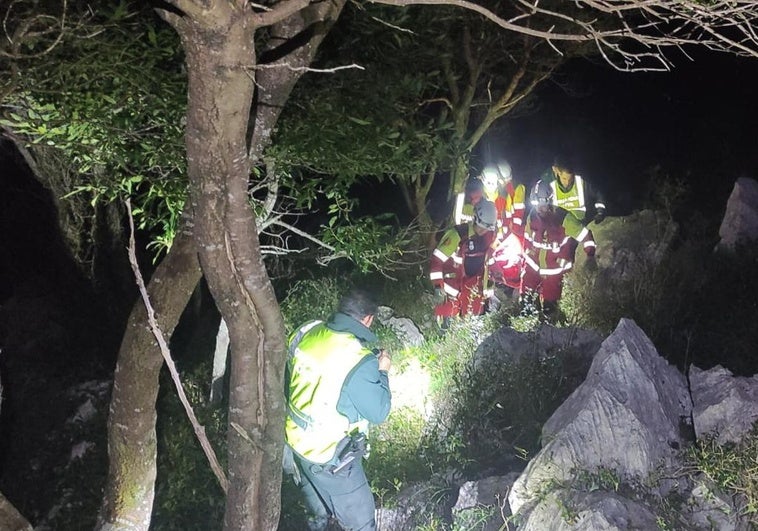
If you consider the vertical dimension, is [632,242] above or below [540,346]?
above

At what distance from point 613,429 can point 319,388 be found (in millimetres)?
1730

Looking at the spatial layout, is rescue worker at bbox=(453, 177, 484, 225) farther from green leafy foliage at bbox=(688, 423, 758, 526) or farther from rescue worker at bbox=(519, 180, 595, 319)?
green leafy foliage at bbox=(688, 423, 758, 526)

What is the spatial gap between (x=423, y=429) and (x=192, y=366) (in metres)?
3.04

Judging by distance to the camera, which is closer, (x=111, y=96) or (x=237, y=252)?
(x=237, y=252)

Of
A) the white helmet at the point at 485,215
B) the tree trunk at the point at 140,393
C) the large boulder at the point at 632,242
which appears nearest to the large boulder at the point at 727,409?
the tree trunk at the point at 140,393

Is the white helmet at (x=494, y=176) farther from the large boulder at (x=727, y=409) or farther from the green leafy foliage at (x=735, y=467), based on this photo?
the green leafy foliage at (x=735, y=467)

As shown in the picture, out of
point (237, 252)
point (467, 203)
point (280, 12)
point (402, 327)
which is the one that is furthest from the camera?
point (467, 203)

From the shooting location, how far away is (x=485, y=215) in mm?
7562

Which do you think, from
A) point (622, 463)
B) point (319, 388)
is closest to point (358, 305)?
point (319, 388)

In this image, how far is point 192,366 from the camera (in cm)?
676

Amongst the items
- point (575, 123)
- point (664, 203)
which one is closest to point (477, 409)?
point (664, 203)

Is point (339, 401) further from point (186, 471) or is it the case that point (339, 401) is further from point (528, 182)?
point (528, 182)

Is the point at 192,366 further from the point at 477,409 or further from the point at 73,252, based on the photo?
the point at 477,409

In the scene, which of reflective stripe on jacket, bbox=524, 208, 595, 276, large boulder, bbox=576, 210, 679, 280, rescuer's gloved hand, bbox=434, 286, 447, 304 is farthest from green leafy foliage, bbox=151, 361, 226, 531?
large boulder, bbox=576, 210, 679, 280
